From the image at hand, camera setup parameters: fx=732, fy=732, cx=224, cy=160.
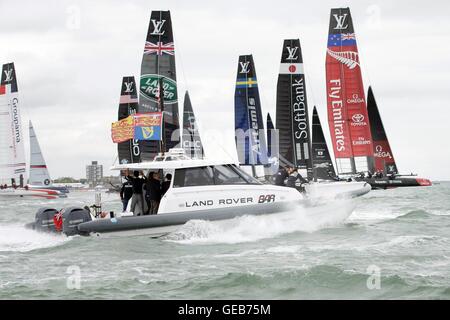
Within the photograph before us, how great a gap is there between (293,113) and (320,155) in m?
8.11

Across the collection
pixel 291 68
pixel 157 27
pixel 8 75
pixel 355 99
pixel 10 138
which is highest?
pixel 8 75

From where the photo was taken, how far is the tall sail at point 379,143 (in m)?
54.9

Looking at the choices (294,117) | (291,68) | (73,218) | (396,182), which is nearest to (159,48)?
(73,218)

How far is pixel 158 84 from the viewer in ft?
74.9

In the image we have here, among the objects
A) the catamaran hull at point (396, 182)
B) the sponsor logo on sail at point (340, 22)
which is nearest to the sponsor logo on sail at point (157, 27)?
the sponsor logo on sail at point (340, 22)

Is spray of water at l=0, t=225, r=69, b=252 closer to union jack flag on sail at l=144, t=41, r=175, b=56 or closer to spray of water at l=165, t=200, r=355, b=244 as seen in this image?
spray of water at l=165, t=200, r=355, b=244

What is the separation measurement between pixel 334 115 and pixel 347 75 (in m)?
2.81

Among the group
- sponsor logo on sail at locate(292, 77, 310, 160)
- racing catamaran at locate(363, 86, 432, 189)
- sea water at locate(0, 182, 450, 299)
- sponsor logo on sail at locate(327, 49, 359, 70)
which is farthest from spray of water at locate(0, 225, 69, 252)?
racing catamaran at locate(363, 86, 432, 189)

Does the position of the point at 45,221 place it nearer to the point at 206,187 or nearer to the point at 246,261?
the point at 206,187

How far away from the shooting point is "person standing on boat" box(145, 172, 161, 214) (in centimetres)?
1814

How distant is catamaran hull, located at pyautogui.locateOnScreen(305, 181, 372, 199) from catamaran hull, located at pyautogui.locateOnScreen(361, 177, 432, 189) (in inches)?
1149

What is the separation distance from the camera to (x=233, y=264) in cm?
1310
